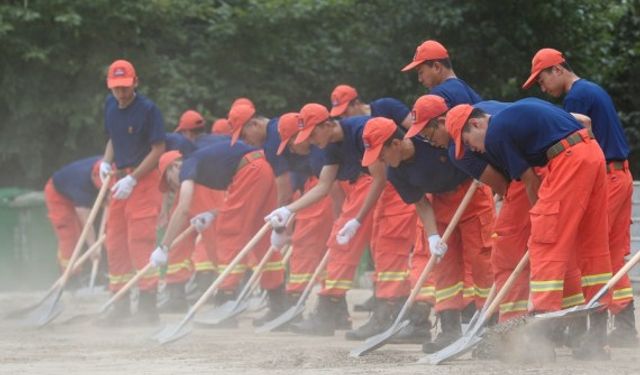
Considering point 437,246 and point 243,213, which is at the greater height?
point 243,213

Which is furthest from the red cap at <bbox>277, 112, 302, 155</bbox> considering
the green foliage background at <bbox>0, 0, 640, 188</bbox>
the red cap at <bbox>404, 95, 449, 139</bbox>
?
the green foliage background at <bbox>0, 0, 640, 188</bbox>

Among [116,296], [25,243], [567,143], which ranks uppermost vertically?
[567,143]

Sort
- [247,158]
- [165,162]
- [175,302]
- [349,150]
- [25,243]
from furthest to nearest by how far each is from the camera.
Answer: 1. [25,243]
2. [175,302]
3. [165,162]
4. [247,158]
5. [349,150]

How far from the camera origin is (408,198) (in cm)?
1052

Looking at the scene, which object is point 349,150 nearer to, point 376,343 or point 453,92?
point 453,92

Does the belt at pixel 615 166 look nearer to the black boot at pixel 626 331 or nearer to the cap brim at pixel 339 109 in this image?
the black boot at pixel 626 331

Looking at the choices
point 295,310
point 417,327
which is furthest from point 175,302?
point 417,327

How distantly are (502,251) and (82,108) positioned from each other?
11350 mm

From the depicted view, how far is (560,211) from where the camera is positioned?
29.1 feet

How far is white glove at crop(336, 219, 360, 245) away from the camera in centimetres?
1172

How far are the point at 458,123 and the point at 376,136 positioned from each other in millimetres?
1380

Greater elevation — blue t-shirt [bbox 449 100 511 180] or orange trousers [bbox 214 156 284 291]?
blue t-shirt [bbox 449 100 511 180]

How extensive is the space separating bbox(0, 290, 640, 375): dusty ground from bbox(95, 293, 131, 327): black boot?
0.44 ft

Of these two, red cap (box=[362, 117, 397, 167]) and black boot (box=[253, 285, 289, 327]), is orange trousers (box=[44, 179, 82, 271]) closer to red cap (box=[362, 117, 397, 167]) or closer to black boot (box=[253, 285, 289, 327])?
black boot (box=[253, 285, 289, 327])
